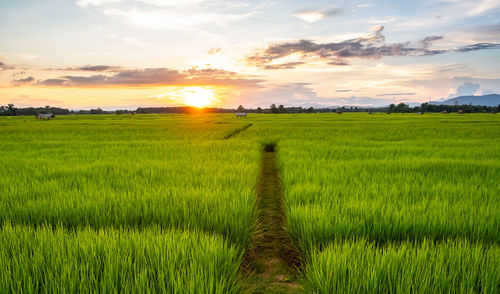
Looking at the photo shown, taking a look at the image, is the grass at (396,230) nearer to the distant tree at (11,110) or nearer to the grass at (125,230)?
the grass at (125,230)

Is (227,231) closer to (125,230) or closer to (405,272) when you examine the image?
(125,230)

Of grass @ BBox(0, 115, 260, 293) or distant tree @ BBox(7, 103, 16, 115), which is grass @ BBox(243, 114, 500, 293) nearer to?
grass @ BBox(0, 115, 260, 293)

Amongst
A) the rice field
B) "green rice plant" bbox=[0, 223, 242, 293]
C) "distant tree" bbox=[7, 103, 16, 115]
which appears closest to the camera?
"green rice plant" bbox=[0, 223, 242, 293]

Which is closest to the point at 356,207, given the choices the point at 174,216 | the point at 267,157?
the point at 174,216

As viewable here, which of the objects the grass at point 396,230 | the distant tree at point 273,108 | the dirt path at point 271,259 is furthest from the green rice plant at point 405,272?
the distant tree at point 273,108

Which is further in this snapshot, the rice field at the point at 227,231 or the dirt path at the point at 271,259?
the dirt path at the point at 271,259

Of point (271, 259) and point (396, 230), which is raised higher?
point (396, 230)

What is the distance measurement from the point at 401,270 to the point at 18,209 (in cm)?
414

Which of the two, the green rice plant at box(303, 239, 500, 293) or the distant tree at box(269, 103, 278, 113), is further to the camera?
the distant tree at box(269, 103, 278, 113)

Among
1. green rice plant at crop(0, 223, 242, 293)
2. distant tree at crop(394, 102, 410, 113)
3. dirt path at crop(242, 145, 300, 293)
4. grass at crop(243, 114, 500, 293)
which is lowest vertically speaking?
dirt path at crop(242, 145, 300, 293)

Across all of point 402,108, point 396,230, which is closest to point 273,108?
point 402,108

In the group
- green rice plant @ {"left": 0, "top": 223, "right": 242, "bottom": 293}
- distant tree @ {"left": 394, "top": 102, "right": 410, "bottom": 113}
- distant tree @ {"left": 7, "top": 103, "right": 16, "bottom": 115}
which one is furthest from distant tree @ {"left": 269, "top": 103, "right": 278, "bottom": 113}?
green rice plant @ {"left": 0, "top": 223, "right": 242, "bottom": 293}

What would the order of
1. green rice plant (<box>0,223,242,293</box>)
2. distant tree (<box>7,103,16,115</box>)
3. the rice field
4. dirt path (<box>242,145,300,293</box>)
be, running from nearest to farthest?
green rice plant (<box>0,223,242,293</box>)
the rice field
dirt path (<box>242,145,300,293</box>)
distant tree (<box>7,103,16,115</box>)

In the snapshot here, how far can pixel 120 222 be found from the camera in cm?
320
